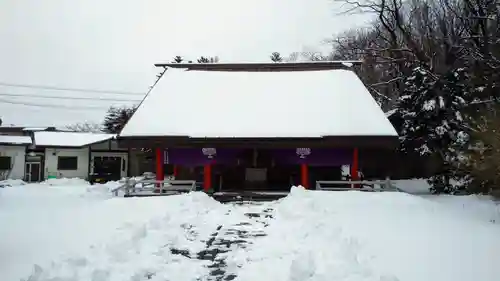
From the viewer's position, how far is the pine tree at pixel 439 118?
16484mm

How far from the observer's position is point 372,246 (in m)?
6.03

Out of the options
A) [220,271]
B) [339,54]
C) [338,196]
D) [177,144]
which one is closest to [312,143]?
[338,196]

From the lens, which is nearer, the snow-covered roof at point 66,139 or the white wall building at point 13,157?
the white wall building at point 13,157

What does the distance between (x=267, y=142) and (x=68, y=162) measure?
21.3 metres

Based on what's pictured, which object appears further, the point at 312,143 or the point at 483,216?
the point at 312,143

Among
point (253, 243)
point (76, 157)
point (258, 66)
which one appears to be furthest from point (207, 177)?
point (76, 157)

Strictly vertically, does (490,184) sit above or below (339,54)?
below

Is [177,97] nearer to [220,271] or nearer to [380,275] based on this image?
[220,271]

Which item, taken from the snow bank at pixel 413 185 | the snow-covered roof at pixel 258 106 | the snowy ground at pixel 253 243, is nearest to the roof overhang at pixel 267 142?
the snow-covered roof at pixel 258 106

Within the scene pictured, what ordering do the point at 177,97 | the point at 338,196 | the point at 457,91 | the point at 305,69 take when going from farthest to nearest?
the point at 305,69, the point at 177,97, the point at 457,91, the point at 338,196

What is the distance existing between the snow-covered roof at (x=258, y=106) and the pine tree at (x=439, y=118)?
7.13ft

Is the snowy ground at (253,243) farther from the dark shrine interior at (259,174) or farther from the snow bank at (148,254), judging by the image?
the dark shrine interior at (259,174)

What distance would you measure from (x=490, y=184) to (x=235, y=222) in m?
6.92

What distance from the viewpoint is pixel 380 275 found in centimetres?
437
